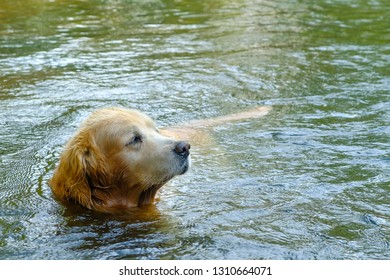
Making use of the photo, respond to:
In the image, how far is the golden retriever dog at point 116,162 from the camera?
7.00 metres

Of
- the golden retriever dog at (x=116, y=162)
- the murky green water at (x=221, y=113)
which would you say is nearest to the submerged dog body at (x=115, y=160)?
the golden retriever dog at (x=116, y=162)

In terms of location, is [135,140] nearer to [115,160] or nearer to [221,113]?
[115,160]

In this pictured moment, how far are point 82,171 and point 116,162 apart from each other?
0.34 m

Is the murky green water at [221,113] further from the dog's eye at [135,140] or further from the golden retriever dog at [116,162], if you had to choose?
the dog's eye at [135,140]

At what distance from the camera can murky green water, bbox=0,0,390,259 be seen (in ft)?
21.4

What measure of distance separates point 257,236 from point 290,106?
468cm

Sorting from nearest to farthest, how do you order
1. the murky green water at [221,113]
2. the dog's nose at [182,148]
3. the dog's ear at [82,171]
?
the murky green water at [221,113], the dog's nose at [182,148], the dog's ear at [82,171]

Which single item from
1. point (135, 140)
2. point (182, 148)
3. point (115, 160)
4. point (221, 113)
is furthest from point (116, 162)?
point (221, 113)

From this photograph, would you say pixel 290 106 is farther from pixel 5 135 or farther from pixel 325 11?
pixel 325 11

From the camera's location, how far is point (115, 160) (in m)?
7.19

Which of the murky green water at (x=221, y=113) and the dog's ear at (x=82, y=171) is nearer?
the murky green water at (x=221, y=113)

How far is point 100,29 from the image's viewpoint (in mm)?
17203

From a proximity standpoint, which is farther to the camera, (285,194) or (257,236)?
(285,194)

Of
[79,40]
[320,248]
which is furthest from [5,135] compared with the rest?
[79,40]
